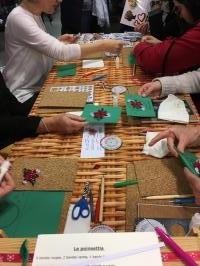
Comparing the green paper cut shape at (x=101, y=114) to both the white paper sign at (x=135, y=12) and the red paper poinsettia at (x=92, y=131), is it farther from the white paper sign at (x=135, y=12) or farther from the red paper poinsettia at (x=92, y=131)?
the white paper sign at (x=135, y=12)

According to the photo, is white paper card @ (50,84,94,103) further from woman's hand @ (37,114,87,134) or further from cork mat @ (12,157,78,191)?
cork mat @ (12,157,78,191)

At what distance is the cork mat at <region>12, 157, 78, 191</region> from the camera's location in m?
0.93

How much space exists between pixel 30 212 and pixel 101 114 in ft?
1.56

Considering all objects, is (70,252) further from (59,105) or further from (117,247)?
(59,105)

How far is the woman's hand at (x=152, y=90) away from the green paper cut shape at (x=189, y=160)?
44 cm

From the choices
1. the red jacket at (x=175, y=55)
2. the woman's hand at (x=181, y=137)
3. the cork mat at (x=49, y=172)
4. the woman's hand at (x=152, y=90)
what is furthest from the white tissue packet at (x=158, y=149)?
the red jacket at (x=175, y=55)

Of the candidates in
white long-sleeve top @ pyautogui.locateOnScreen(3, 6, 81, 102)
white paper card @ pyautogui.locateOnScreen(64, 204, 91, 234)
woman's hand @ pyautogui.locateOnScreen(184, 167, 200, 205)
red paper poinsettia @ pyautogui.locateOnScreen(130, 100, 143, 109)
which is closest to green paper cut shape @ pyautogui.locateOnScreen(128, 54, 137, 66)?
white long-sleeve top @ pyautogui.locateOnScreen(3, 6, 81, 102)

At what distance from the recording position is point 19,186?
0.94 m

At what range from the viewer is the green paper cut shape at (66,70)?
163 centimetres

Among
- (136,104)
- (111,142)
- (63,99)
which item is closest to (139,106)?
(136,104)

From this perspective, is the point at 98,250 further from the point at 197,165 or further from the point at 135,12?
the point at 135,12

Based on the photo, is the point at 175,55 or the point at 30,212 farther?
the point at 175,55

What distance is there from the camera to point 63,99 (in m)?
1.36

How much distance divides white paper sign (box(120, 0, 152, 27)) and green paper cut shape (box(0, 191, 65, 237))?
1533mm
